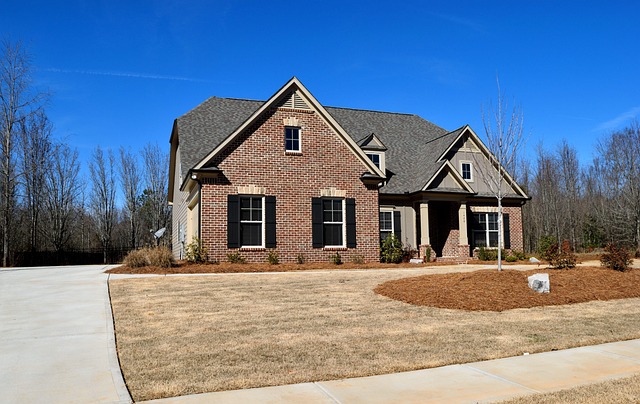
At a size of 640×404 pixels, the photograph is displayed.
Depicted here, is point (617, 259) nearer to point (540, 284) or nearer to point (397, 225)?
point (540, 284)

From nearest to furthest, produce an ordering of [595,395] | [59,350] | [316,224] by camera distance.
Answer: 1. [595,395]
2. [59,350]
3. [316,224]

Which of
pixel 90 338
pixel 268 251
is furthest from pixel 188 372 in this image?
pixel 268 251

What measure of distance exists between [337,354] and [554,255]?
10.7 m

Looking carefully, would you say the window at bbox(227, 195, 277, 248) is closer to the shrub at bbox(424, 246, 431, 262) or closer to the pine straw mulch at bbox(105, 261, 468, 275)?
the pine straw mulch at bbox(105, 261, 468, 275)

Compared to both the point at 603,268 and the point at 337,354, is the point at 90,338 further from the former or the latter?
the point at 603,268

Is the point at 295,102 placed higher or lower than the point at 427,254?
higher

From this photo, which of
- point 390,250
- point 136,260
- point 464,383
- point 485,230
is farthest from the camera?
point 485,230

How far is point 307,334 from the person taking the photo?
7.21m

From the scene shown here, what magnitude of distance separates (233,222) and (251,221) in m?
0.79

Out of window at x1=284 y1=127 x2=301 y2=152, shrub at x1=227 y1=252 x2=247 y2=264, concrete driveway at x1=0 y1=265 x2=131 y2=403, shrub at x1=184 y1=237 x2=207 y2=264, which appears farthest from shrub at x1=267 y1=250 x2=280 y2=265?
concrete driveway at x1=0 y1=265 x2=131 y2=403

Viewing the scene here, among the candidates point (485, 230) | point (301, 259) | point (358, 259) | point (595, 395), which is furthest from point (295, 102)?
point (595, 395)

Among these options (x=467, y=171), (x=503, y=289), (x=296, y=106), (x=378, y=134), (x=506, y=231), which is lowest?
(x=503, y=289)

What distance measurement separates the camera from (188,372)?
17.3 feet

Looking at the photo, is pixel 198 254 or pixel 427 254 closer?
pixel 198 254
